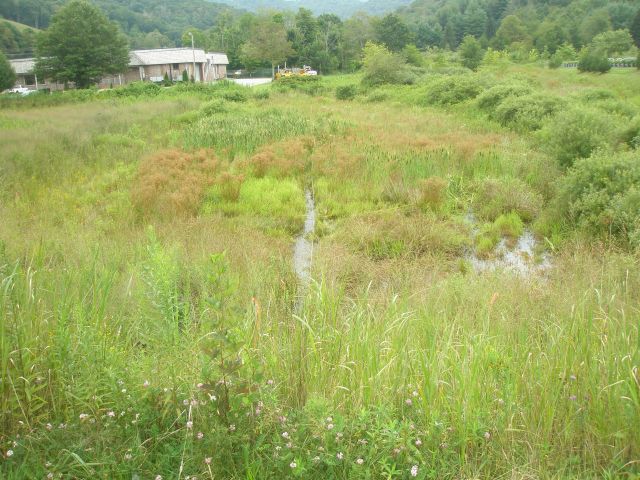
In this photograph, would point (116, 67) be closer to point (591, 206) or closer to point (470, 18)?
point (591, 206)

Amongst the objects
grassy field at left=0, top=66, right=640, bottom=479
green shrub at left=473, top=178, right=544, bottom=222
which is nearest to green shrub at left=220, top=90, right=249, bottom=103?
A: grassy field at left=0, top=66, right=640, bottom=479

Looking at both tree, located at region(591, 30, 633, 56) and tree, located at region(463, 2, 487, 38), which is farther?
tree, located at region(463, 2, 487, 38)

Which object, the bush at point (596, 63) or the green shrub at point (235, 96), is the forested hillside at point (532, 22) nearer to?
the bush at point (596, 63)

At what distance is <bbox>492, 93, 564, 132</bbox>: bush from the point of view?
660 inches

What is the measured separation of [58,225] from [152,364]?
6.64 metres

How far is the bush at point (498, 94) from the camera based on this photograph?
2073 cm

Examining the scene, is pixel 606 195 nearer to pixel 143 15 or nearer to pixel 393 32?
pixel 393 32

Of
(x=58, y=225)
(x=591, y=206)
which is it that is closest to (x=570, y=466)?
(x=591, y=206)

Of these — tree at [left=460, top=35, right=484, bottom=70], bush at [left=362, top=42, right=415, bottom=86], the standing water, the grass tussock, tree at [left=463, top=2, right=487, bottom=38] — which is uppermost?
tree at [left=463, top=2, right=487, bottom=38]

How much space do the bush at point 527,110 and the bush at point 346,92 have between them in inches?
543

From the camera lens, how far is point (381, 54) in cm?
3672

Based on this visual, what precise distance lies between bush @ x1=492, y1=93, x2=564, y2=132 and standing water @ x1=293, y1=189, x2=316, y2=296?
8805 millimetres

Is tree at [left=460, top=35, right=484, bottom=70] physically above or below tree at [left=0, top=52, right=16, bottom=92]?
above

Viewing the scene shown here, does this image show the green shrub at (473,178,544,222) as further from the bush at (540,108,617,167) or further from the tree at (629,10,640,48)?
the tree at (629,10,640,48)
